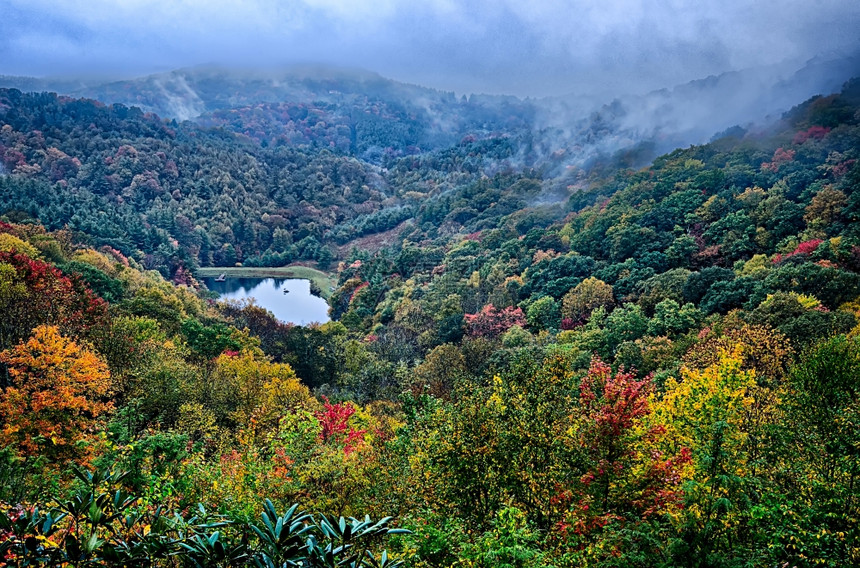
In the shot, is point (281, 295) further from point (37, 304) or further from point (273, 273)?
point (37, 304)

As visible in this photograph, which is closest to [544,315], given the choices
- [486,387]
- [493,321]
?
[493,321]

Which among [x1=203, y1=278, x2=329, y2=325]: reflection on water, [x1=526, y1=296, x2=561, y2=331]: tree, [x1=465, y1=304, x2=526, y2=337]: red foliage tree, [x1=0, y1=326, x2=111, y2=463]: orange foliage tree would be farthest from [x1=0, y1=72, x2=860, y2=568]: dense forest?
[x1=203, y1=278, x2=329, y2=325]: reflection on water

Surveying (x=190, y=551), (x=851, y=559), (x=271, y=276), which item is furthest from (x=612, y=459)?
(x=271, y=276)

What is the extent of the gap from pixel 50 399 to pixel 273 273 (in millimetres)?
115216

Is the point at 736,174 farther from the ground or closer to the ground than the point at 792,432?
farther from the ground

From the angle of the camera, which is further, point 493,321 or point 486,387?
point 493,321

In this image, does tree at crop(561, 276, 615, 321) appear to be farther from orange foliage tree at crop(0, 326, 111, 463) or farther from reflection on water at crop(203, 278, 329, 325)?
orange foliage tree at crop(0, 326, 111, 463)

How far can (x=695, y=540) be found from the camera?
9.95m

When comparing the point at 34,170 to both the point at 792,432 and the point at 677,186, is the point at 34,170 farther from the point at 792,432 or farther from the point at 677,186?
the point at 792,432

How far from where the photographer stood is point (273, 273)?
134125mm

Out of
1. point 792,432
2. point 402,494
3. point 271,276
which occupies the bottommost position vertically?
point 271,276

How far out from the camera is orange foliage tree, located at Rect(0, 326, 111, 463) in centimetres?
2080

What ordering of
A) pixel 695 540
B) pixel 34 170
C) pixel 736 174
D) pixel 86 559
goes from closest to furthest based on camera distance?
pixel 86 559 < pixel 695 540 < pixel 736 174 < pixel 34 170

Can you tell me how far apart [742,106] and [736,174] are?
206ft
